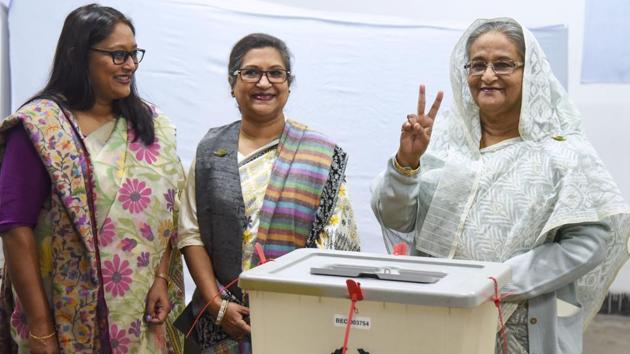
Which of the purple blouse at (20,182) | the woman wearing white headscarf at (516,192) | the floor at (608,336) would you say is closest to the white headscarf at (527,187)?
the woman wearing white headscarf at (516,192)

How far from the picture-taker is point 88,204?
2.01 m

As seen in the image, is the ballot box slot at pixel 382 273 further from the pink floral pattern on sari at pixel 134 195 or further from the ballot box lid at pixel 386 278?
the pink floral pattern on sari at pixel 134 195

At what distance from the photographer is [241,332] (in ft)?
6.68

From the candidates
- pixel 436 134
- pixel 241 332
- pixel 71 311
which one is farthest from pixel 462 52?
pixel 71 311

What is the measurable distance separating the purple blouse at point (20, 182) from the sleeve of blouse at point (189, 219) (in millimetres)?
358

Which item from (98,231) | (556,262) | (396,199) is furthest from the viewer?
(98,231)

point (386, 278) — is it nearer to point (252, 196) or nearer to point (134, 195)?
point (252, 196)

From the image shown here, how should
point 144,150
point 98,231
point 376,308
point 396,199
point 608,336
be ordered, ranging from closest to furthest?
point 376,308 → point 396,199 → point 98,231 → point 144,150 → point 608,336

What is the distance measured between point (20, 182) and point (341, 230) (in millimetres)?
766

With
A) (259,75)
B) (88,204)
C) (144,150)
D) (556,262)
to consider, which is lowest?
(556,262)

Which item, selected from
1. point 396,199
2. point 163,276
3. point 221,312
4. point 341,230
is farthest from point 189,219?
point 396,199

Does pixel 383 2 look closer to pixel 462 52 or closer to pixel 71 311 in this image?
pixel 462 52

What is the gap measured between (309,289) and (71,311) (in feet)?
2.89

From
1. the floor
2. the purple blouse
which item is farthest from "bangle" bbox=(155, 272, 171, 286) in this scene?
the floor
